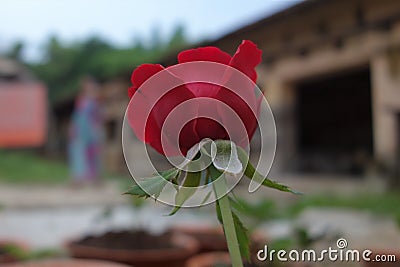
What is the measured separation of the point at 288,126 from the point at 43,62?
9824 millimetres

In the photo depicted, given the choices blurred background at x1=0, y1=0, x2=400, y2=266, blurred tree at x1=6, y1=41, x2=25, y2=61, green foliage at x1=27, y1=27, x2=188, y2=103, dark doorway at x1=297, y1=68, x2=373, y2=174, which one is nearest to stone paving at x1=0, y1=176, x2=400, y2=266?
blurred background at x1=0, y1=0, x2=400, y2=266

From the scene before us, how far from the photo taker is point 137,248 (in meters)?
1.26

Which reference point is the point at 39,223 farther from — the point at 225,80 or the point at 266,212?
the point at 225,80

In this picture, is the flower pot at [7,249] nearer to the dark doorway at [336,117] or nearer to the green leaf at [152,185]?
the green leaf at [152,185]

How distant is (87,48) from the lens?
533 inches

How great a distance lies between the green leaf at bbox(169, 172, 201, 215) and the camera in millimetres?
345

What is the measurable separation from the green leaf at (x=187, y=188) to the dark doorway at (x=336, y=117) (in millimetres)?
5955

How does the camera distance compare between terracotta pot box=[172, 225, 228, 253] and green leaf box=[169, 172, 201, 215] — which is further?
terracotta pot box=[172, 225, 228, 253]

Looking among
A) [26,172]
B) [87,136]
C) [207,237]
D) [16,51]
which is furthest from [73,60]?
[207,237]

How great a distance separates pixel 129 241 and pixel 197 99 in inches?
38.9

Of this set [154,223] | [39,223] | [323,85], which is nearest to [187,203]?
[154,223]

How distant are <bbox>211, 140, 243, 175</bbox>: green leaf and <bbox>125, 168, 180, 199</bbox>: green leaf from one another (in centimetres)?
3

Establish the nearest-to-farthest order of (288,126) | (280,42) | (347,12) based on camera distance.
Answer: (347,12) < (280,42) < (288,126)

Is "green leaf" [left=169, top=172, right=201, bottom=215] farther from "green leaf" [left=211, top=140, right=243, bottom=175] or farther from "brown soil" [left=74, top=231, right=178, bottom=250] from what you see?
"brown soil" [left=74, top=231, right=178, bottom=250]
